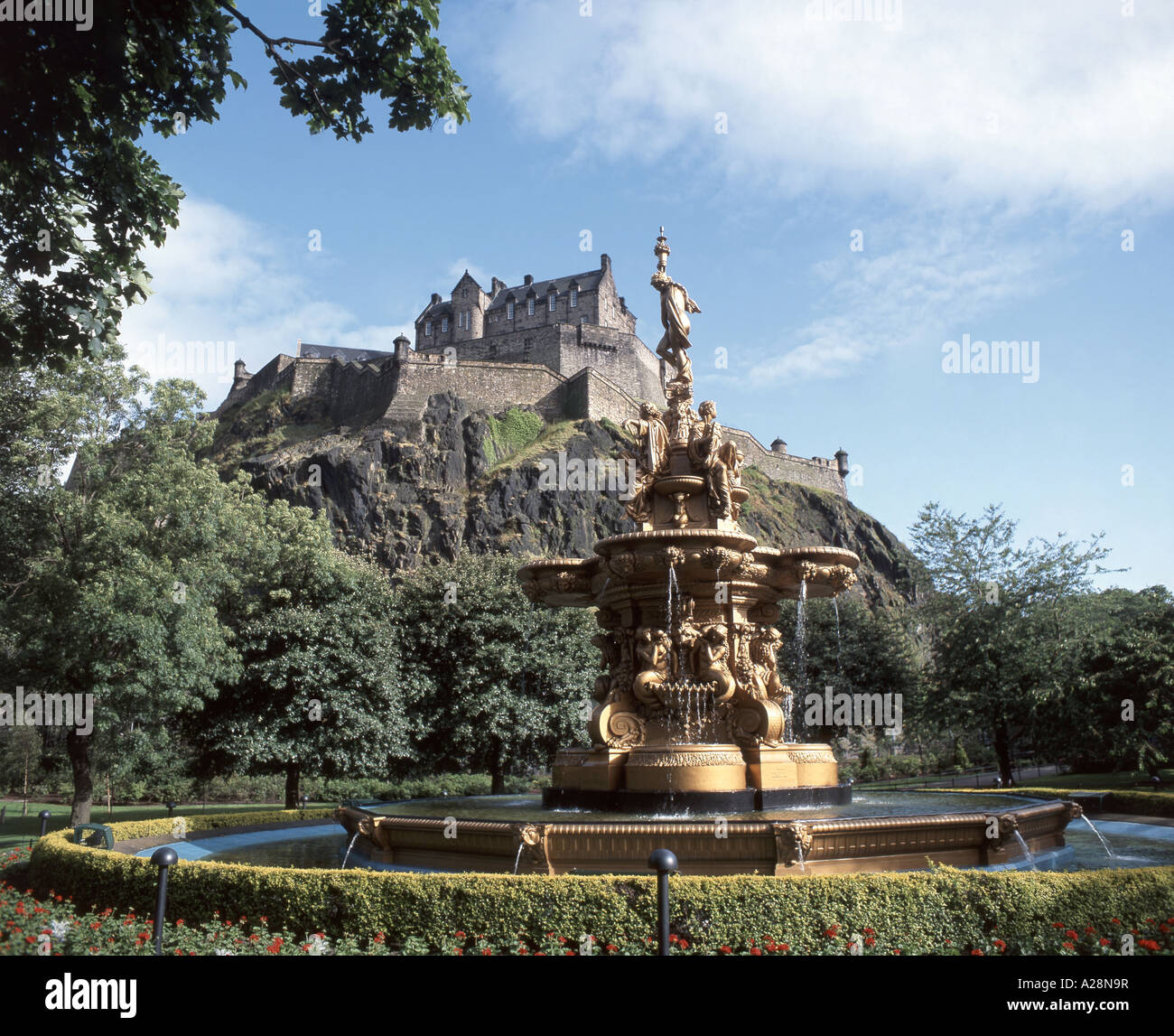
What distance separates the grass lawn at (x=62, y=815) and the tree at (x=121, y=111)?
15222 mm

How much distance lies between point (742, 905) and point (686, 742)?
4581mm

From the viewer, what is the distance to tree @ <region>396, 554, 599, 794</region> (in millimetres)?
28609

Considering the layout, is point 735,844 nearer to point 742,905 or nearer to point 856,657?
point 742,905

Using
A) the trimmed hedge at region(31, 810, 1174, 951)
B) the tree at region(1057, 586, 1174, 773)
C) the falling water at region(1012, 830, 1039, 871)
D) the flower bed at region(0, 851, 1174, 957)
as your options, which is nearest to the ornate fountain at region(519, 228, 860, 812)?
the falling water at region(1012, 830, 1039, 871)

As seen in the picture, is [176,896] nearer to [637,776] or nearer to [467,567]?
[637,776]

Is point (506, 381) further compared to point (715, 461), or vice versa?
point (506, 381)

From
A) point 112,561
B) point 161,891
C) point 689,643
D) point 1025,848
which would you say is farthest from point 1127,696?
point 112,561

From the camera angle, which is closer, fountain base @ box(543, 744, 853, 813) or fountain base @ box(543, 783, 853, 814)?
fountain base @ box(543, 783, 853, 814)

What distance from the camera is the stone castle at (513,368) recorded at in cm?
7950

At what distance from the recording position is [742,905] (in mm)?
7016

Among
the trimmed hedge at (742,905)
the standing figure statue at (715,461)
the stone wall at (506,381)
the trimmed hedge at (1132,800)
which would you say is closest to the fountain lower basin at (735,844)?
the trimmed hedge at (742,905)

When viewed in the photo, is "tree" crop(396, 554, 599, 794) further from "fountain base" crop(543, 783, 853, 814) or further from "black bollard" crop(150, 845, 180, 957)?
"black bollard" crop(150, 845, 180, 957)

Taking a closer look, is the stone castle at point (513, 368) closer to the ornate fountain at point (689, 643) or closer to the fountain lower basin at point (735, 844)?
the ornate fountain at point (689, 643)

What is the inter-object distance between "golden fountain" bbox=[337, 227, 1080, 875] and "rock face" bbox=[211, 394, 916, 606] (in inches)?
1956
